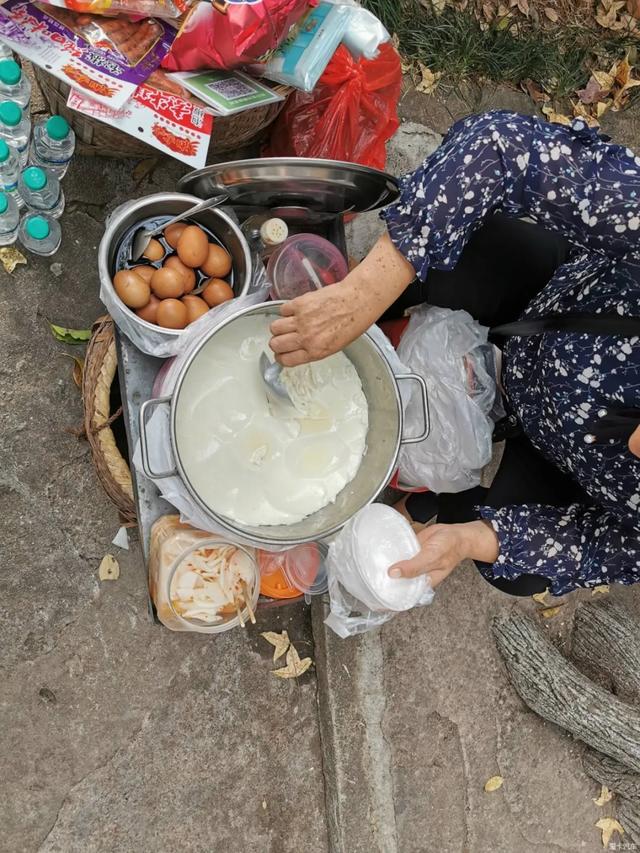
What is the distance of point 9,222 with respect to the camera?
2404 millimetres

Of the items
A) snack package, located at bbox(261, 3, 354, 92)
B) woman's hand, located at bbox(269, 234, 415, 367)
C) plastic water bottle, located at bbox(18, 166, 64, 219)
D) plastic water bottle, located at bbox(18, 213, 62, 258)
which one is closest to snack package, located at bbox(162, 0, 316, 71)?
snack package, located at bbox(261, 3, 354, 92)

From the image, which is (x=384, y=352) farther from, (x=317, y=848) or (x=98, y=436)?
(x=317, y=848)

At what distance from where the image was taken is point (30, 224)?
216 centimetres

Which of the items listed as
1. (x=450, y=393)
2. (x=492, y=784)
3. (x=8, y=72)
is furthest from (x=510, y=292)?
(x=492, y=784)

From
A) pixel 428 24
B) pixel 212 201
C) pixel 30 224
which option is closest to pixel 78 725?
pixel 30 224

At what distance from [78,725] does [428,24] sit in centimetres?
338

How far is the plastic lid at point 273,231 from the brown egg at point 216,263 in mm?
145

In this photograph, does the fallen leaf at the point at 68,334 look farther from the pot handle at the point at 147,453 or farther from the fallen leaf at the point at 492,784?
the fallen leaf at the point at 492,784

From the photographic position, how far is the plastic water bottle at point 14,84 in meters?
1.97

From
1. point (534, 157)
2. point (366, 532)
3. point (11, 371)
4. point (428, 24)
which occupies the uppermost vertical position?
point (534, 157)

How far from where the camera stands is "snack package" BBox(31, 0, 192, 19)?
1.92 m

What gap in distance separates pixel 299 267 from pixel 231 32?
2.32 feet

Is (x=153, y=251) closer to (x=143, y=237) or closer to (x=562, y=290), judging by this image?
(x=143, y=237)

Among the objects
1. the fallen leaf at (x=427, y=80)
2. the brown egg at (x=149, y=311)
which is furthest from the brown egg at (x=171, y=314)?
the fallen leaf at (x=427, y=80)
